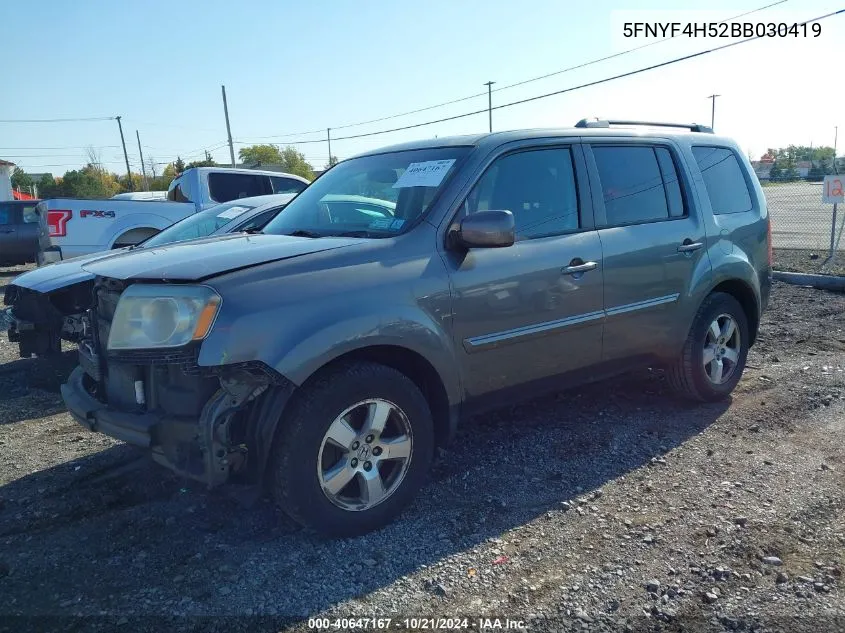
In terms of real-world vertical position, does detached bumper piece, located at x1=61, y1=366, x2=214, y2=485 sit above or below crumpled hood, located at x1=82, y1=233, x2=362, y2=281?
below

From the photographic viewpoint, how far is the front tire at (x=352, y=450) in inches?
117

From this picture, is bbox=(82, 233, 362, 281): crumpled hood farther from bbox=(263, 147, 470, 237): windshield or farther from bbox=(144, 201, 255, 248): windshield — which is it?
bbox=(144, 201, 255, 248): windshield

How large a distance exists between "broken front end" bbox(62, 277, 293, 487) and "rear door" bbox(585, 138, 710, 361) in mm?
2205

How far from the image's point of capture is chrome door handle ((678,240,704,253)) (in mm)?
4523

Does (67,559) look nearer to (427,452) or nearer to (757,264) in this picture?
(427,452)

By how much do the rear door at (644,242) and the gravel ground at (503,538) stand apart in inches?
27.0

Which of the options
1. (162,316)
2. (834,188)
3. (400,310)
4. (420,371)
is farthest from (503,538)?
(834,188)

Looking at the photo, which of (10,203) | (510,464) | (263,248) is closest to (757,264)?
(510,464)

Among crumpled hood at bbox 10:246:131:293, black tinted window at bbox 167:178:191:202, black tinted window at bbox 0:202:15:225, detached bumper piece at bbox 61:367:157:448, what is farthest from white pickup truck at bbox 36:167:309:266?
detached bumper piece at bbox 61:367:157:448

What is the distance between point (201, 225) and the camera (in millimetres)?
7418

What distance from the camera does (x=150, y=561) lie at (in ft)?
10.1

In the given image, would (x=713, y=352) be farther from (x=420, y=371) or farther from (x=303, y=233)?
(x=303, y=233)

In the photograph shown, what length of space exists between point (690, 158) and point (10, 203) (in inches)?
632

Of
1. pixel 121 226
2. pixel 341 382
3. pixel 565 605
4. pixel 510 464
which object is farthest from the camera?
pixel 121 226
